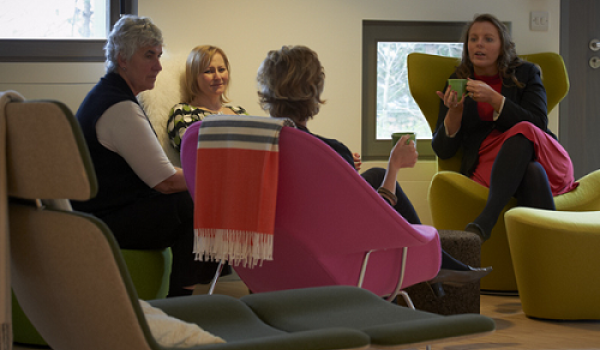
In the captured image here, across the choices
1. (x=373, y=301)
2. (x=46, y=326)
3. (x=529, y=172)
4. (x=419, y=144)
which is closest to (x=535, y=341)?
(x=529, y=172)

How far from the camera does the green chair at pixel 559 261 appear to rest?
2.64 m

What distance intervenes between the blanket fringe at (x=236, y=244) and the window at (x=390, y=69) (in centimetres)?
293

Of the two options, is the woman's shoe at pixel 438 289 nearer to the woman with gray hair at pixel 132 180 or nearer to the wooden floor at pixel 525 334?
the wooden floor at pixel 525 334

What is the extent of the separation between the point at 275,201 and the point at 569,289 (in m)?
1.53

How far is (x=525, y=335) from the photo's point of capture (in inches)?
99.3

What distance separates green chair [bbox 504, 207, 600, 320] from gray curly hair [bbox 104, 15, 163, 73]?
162cm

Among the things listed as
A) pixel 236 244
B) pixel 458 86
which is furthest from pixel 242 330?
pixel 458 86

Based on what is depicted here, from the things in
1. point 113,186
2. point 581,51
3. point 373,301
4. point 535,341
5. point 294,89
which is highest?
point 581,51

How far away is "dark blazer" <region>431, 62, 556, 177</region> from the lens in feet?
11.6

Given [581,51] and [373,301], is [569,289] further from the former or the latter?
[581,51]

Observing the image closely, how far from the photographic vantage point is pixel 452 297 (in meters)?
2.69

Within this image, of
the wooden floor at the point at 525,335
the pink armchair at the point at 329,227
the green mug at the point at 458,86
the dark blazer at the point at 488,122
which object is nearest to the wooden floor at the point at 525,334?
the wooden floor at the point at 525,335

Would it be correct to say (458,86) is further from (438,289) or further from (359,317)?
(359,317)

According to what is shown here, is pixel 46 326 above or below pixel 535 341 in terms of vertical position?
above
